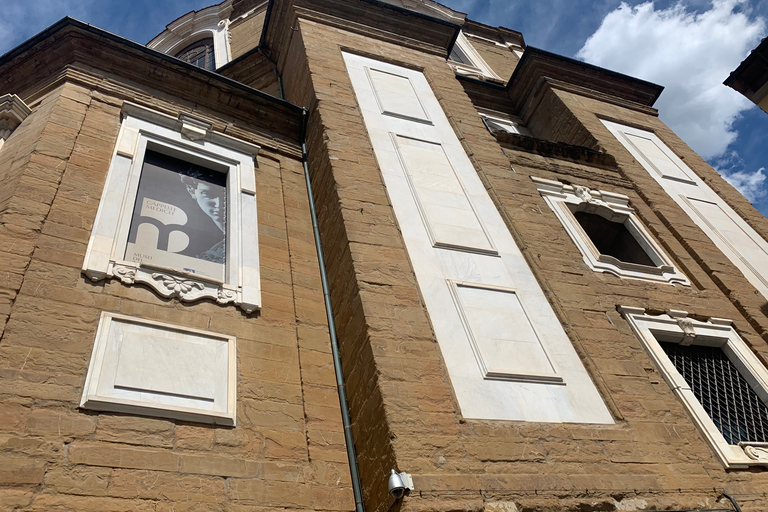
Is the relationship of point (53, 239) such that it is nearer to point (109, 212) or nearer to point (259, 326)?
point (109, 212)

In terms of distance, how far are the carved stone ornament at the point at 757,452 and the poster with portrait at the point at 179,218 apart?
A: 5733mm

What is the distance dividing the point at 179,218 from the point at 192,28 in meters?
16.0

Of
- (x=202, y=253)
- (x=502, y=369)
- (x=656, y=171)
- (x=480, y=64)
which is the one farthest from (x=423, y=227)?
(x=480, y=64)

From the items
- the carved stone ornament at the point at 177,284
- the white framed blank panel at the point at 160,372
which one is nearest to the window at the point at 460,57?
the carved stone ornament at the point at 177,284

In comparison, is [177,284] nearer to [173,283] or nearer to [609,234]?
[173,283]

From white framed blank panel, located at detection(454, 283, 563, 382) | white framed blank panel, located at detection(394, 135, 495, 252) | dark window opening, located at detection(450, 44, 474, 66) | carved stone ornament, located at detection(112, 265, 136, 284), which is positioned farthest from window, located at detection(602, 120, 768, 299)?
carved stone ornament, located at detection(112, 265, 136, 284)

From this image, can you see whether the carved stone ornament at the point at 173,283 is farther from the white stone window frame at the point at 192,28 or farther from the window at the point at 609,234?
the white stone window frame at the point at 192,28

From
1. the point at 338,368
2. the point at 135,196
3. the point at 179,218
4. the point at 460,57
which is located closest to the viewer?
the point at 338,368

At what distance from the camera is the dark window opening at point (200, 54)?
703 inches

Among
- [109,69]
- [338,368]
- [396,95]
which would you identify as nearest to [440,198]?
[338,368]

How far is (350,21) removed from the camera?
11133 mm

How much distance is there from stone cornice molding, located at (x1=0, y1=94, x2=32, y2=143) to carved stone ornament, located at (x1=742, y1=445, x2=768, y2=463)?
892 cm

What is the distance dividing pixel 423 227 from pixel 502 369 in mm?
2065

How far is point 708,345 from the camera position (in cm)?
761
